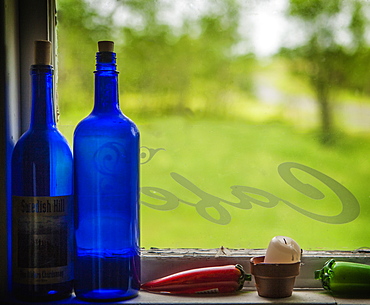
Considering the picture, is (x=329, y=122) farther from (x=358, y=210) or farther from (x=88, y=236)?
(x=88, y=236)

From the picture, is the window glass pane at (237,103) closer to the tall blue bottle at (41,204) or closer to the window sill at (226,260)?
the window sill at (226,260)

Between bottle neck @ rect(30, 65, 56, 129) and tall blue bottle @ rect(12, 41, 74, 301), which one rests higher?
bottle neck @ rect(30, 65, 56, 129)

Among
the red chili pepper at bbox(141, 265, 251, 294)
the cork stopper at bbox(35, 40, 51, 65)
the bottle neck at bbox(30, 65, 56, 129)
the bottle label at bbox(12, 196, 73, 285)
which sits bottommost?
the red chili pepper at bbox(141, 265, 251, 294)

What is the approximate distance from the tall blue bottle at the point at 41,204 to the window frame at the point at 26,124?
0.11 ft

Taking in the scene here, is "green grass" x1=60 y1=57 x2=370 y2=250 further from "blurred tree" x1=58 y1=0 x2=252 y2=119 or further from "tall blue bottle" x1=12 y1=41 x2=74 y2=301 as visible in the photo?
"tall blue bottle" x1=12 y1=41 x2=74 y2=301

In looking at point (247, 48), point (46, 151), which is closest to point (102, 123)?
point (46, 151)

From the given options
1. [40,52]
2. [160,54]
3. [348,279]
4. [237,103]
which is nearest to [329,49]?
[237,103]

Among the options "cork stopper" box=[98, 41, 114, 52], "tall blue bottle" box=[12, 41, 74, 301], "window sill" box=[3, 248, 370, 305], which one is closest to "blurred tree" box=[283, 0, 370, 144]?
"window sill" box=[3, 248, 370, 305]

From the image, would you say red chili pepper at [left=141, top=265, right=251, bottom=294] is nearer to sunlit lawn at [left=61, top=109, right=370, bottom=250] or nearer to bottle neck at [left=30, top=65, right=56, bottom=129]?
sunlit lawn at [left=61, top=109, right=370, bottom=250]

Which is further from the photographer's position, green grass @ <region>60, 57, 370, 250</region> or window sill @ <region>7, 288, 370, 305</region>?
green grass @ <region>60, 57, 370, 250</region>

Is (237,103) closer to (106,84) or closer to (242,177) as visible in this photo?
(242,177)

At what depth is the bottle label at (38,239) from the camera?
30.7 inches

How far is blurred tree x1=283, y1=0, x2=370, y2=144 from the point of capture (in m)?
0.93

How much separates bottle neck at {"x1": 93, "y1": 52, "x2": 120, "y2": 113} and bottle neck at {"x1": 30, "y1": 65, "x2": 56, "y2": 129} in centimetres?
7
